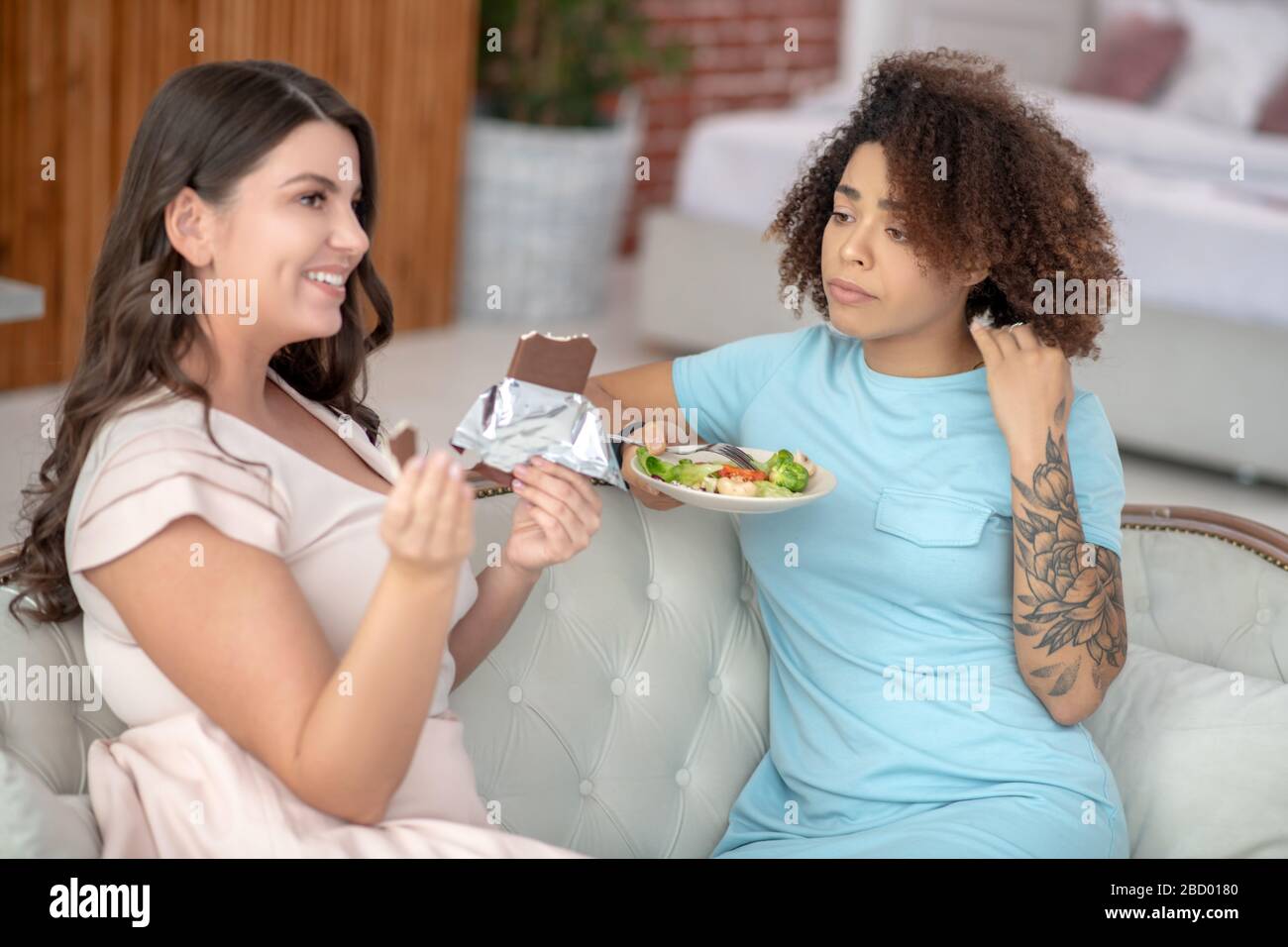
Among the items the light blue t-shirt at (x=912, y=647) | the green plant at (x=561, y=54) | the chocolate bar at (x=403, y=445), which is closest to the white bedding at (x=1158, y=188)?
the green plant at (x=561, y=54)

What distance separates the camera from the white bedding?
168 inches

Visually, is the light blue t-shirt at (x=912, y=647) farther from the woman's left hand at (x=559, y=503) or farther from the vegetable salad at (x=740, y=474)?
the woman's left hand at (x=559, y=503)

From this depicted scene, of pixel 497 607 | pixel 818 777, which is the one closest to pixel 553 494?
pixel 497 607

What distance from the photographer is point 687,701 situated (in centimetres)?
186

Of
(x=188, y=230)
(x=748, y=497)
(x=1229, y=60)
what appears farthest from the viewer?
(x=1229, y=60)

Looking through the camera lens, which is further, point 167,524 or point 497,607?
point 497,607

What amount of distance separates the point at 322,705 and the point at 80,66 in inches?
137

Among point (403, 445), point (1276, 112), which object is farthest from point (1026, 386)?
point (1276, 112)

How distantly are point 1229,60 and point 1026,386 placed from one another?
4627mm

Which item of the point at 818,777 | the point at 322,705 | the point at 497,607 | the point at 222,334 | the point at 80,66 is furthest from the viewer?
the point at 80,66

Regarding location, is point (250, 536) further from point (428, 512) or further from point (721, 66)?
point (721, 66)

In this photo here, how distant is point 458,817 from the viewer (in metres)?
1.45

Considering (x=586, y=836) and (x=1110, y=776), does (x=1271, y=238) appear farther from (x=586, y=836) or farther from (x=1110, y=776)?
(x=586, y=836)

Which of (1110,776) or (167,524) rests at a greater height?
(167,524)
